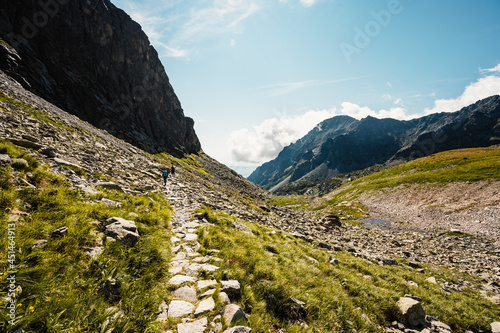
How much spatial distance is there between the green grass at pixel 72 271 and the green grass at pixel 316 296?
8.55 feet


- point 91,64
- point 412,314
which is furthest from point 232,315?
point 91,64

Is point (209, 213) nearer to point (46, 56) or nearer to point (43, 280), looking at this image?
point (43, 280)

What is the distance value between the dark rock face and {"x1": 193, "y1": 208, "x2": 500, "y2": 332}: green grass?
7360 cm

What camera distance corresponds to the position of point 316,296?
7.73 m

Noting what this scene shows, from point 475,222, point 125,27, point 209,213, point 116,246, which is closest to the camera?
point 116,246

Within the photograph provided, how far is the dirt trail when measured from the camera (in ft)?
132

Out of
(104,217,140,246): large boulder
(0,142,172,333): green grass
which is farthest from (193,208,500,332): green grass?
(104,217,140,246): large boulder

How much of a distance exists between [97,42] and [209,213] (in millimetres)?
124573

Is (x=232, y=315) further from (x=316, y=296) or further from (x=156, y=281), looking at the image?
(x=316, y=296)

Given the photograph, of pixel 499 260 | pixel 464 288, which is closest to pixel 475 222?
pixel 499 260

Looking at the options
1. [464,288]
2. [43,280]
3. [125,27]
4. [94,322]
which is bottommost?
[464,288]

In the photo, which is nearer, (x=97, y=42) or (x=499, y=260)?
(x=499, y=260)

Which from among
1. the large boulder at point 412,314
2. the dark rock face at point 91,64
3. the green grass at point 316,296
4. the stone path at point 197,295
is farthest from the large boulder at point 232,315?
the dark rock face at point 91,64

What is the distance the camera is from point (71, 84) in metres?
73.4
